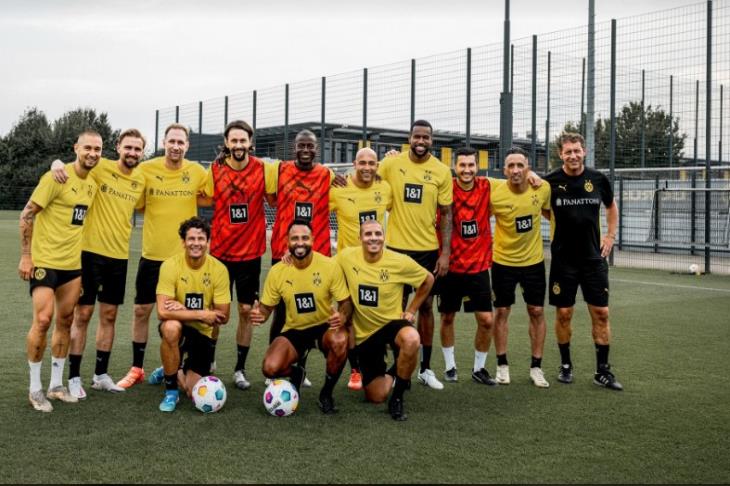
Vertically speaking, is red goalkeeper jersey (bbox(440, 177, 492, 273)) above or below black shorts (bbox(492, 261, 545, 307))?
above

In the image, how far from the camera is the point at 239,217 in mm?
5508

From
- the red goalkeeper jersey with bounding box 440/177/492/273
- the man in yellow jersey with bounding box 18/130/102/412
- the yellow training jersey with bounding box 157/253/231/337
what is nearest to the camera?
the man in yellow jersey with bounding box 18/130/102/412

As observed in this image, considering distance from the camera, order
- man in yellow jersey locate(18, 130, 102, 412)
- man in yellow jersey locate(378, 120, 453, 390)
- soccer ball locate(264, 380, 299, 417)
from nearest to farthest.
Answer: soccer ball locate(264, 380, 299, 417)
man in yellow jersey locate(18, 130, 102, 412)
man in yellow jersey locate(378, 120, 453, 390)

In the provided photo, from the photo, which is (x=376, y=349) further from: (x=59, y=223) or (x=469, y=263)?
(x=59, y=223)

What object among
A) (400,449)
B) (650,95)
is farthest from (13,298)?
(650,95)

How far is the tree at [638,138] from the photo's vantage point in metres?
15.9

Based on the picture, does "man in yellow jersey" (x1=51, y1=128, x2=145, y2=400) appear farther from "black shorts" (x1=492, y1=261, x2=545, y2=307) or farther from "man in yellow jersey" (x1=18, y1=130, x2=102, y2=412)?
"black shorts" (x1=492, y1=261, x2=545, y2=307)

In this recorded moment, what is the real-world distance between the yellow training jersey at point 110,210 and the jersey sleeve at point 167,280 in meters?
0.49

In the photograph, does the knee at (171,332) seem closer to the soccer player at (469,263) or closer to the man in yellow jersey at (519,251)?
the soccer player at (469,263)

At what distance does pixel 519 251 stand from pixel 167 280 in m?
2.70

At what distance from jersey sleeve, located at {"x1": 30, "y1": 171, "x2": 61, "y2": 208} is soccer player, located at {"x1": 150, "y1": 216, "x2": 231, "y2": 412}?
0.85 m

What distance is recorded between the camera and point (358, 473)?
3523 mm

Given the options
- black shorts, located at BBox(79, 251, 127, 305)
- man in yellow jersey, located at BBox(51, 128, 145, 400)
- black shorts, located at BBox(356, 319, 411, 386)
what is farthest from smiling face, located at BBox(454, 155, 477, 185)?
black shorts, located at BBox(79, 251, 127, 305)

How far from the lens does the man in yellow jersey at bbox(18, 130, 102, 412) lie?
15.3 feet
